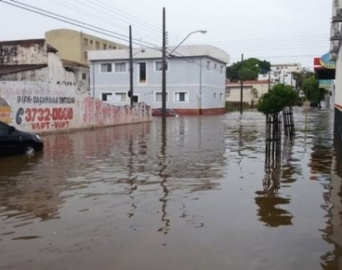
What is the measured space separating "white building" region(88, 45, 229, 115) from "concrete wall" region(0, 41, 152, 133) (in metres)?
20.7

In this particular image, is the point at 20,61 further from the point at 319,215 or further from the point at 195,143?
the point at 319,215

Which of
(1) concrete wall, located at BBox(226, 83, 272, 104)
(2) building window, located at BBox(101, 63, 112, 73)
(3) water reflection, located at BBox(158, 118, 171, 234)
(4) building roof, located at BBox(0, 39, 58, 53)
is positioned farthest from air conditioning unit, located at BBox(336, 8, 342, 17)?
(1) concrete wall, located at BBox(226, 83, 272, 104)

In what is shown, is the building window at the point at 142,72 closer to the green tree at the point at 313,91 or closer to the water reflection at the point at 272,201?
the green tree at the point at 313,91

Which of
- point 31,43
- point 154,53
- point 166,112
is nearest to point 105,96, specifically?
point 154,53

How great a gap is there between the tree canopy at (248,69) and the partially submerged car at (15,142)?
97608mm

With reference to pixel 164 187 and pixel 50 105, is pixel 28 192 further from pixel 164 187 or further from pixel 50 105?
pixel 50 105

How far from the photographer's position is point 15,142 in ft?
48.7

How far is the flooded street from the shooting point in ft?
17.7

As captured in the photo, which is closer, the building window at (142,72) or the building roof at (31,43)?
the building roof at (31,43)

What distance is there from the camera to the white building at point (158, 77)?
54094 mm

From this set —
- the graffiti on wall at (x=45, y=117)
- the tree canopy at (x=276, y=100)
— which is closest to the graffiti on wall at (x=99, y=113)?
the graffiti on wall at (x=45, y=117)

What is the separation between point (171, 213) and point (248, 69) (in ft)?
395

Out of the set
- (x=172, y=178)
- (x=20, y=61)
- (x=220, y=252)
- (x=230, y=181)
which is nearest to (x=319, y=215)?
(x=220, y=252)

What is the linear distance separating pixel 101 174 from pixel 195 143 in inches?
345
